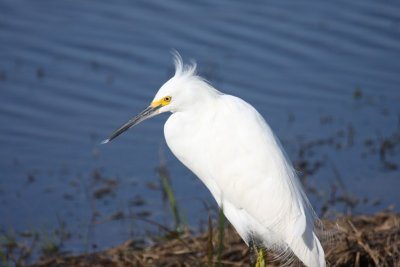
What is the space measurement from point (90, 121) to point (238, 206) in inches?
124

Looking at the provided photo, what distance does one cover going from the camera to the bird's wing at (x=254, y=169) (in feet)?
14.8

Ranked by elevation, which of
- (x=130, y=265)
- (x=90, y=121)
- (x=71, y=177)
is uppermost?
(x=90, y=121)

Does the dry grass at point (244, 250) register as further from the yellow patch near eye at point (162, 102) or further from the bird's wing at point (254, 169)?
the yellow patch near eye at point (162, 102)

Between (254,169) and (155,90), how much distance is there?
3399 millimetres

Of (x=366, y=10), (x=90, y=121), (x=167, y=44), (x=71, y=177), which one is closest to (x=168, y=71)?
(x=167, y=44)

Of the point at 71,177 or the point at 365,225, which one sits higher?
the point at 71,177

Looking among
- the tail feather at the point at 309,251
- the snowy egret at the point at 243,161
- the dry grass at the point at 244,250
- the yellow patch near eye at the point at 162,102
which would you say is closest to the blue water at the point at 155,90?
the dry grass at the point at 244,250

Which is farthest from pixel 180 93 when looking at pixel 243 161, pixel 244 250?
pixel 244 250

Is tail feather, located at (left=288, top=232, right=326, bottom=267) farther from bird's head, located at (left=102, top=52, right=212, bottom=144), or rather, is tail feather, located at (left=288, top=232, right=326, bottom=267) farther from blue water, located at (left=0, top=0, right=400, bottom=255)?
blue water, located at (left=0, top=0, right=400, bottom=255)

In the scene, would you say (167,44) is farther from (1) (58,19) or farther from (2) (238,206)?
(2) (238,206)

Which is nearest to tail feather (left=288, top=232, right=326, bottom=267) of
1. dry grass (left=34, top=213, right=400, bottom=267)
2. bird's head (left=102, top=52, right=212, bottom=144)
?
dry grass (left=34, top=213, right=400, bottom=267)

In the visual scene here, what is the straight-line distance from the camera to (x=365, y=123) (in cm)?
773

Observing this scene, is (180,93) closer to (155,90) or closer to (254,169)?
(254,169)

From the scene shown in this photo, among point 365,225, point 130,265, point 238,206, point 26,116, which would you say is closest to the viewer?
point 238,206
